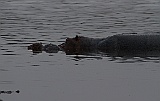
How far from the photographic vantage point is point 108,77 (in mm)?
11562

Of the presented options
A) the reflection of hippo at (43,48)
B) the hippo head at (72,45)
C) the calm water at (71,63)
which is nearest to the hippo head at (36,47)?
the reflection of hippo at (43,48)

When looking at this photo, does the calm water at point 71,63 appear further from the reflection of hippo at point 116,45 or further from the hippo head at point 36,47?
the reflection of hippo at point 116,45

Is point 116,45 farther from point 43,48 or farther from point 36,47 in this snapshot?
point 36,47

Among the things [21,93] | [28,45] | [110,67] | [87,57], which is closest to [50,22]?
[28,45]

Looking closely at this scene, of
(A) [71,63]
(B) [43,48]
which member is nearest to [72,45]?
(B) [43,48]

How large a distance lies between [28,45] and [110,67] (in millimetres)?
4057

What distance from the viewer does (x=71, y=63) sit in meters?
13.5

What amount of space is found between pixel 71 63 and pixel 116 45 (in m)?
2.86

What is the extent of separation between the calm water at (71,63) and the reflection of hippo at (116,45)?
0.84 metres

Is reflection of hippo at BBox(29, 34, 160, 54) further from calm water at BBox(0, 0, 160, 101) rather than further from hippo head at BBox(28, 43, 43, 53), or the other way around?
calm water at BBox(0, 0, 160, 101)

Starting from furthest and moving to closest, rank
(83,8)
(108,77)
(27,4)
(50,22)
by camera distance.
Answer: (27,4) → (83,8) → (50,22) → (108,77)

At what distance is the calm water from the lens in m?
10.2

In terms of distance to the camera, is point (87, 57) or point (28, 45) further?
point (28, 45)

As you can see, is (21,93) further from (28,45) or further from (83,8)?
(83,8)
